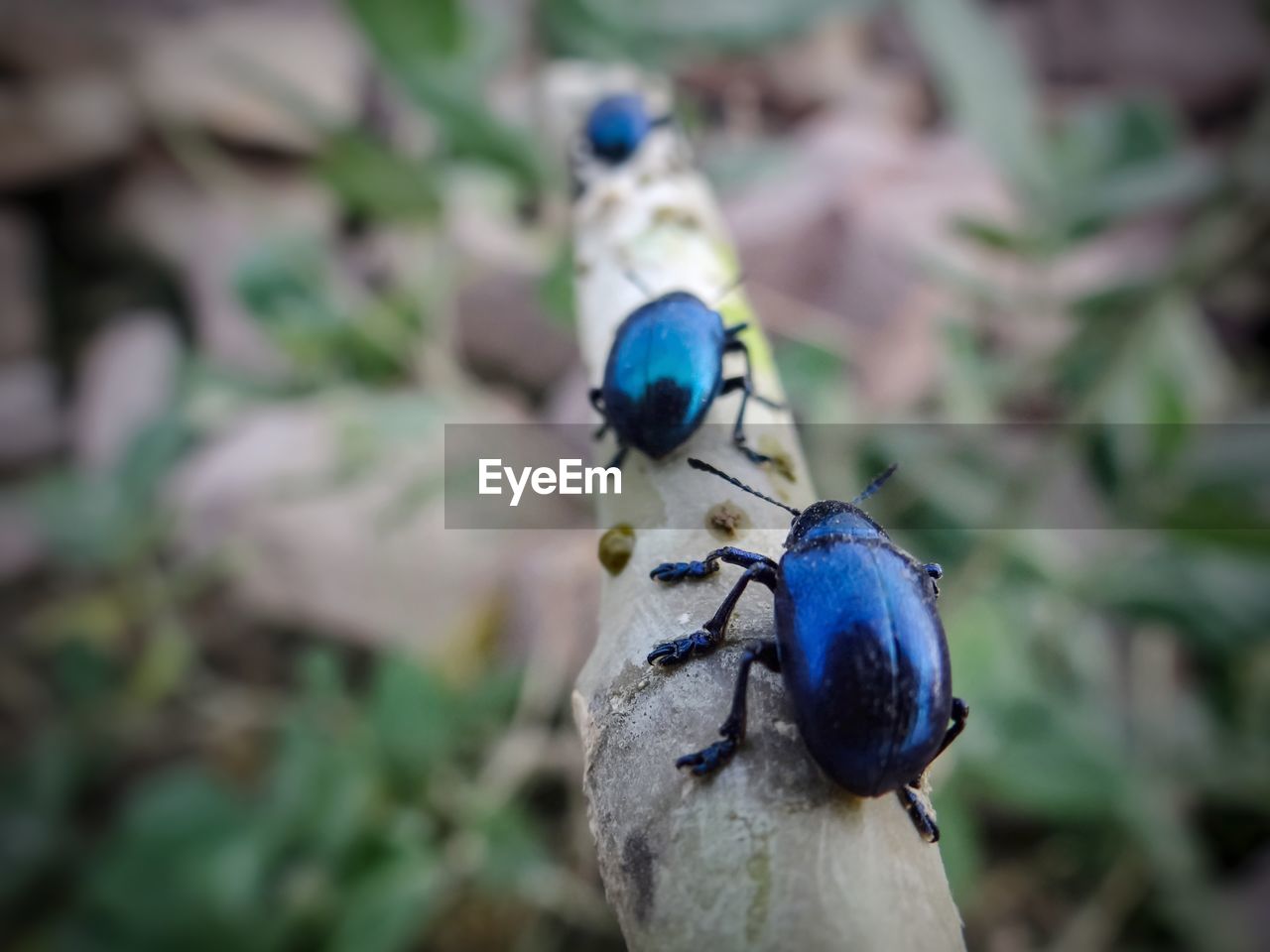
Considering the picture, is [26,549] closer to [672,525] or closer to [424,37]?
[424,37]

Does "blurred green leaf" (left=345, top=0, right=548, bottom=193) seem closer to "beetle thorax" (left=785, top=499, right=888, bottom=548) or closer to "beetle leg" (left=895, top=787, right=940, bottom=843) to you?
"beetle thorax" (left=785, top=499, right=888, bottom=548)

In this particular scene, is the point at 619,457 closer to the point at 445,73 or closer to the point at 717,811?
the point at 717,811

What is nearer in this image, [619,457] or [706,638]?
[706,638]

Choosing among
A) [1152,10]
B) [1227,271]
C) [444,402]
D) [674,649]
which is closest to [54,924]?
[444,402]

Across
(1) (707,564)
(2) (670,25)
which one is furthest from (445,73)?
(1) (707,564)

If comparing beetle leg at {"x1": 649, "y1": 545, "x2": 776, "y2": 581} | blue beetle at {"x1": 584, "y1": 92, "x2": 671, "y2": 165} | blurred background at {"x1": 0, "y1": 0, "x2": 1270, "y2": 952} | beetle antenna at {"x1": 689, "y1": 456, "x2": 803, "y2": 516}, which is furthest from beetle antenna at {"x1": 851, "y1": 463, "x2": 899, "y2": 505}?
blurred background at {"x1": 0, "y1": 0, "x2": 1270, "y2": 952}
